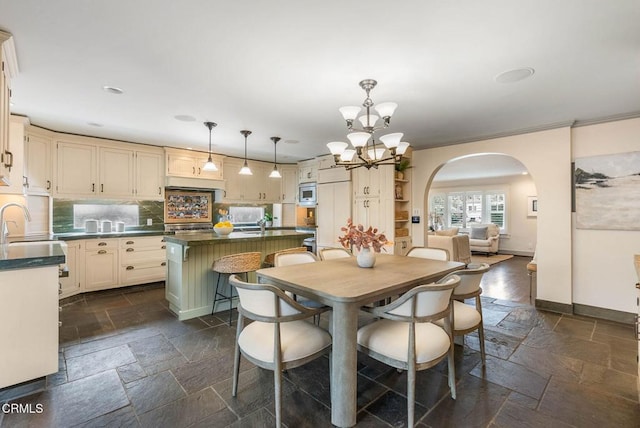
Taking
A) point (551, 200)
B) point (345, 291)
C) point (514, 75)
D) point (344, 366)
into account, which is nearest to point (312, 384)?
point (344, 366)

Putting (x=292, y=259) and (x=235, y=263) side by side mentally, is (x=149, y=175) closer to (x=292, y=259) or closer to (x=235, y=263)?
(x=235, y=263)

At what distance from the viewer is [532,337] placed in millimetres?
2961

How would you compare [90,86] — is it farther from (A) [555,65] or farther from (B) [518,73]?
(A) [555,65]

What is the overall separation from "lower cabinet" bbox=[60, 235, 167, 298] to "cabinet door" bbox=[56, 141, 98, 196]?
0.78 metres

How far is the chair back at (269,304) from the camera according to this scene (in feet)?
5.40

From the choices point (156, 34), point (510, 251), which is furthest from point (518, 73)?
point (510, 251)

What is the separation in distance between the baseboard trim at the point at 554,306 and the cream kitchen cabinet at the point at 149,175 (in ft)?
19.7

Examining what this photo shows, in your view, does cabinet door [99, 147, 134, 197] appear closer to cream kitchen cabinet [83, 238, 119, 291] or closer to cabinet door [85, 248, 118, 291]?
cream kitchen cabinet [83, 238, 119, 291]

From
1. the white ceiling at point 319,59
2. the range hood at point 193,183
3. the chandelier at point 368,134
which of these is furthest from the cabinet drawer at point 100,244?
the chandelier at point 368,134

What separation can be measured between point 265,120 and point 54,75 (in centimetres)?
192

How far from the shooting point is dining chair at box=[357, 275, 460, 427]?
1.66 metres

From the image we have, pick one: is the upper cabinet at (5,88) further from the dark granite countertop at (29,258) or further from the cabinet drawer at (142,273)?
the cabinet drawer at (142,273)

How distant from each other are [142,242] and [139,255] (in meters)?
0.21

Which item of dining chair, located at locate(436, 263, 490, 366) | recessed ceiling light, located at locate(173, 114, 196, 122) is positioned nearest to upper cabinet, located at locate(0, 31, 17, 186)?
recessed ceiling light, located at locate(173, 114, 196, 122)
